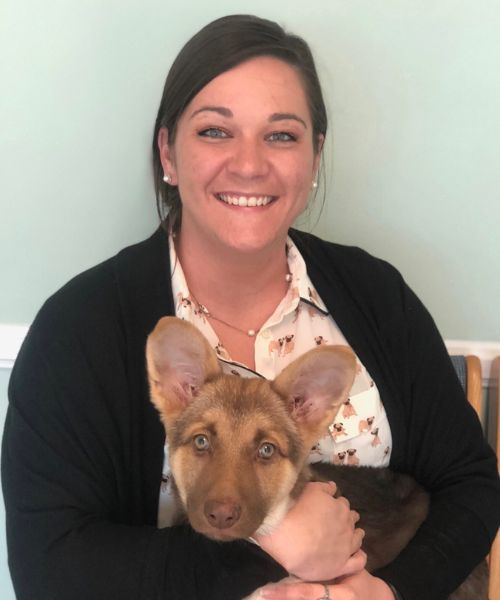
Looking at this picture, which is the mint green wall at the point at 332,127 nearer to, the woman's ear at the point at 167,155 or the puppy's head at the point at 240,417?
the woman's ear at the point at 167,155

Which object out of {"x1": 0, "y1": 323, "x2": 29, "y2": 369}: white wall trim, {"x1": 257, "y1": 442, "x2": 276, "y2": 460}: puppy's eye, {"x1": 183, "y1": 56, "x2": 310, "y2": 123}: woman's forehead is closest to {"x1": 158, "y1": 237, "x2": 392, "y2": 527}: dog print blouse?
{"x1": 257, "y1": 442, "x2": 276, "y2": 460}: puppy's eye

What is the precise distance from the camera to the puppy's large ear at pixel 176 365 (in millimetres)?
1381

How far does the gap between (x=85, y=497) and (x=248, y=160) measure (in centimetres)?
84

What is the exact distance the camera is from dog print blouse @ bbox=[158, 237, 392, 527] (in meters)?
1.68

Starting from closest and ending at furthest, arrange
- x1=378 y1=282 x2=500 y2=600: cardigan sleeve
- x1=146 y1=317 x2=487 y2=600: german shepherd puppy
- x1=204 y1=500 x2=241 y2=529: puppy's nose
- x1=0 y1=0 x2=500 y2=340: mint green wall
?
x1=204 y1=500 x2=241 y2=529: puppy's nose
x1=146 y1=317 x2=487 y2=600: german shepherd puppy
x1=378 y1=282 x2=500 y2=600: cardigan sleeve
x1=0 y1=0 x2=500 y2=340: mint green wall

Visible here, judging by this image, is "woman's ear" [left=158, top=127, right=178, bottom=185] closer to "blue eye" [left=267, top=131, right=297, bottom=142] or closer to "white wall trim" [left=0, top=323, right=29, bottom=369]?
"blue eye" [left=267, top=131, right=297, bottom=142]

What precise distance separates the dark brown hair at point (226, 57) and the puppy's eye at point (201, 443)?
764 mm

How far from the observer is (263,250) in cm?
169

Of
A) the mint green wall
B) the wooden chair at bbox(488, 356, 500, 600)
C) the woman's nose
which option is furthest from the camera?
the wooden chair at bbox(488, 356, 500, 600)

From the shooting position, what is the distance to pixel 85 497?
1.42 metres

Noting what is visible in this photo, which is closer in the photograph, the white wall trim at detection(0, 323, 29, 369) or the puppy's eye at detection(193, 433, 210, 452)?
the puppy's eye at detection(193, 433, 210, 452)

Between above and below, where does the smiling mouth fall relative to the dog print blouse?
above

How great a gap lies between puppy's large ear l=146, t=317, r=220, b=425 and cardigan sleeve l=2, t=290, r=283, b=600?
0.10m

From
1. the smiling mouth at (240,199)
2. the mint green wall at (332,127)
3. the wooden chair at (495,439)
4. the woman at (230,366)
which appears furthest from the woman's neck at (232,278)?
the wooden chair at (495,439)
